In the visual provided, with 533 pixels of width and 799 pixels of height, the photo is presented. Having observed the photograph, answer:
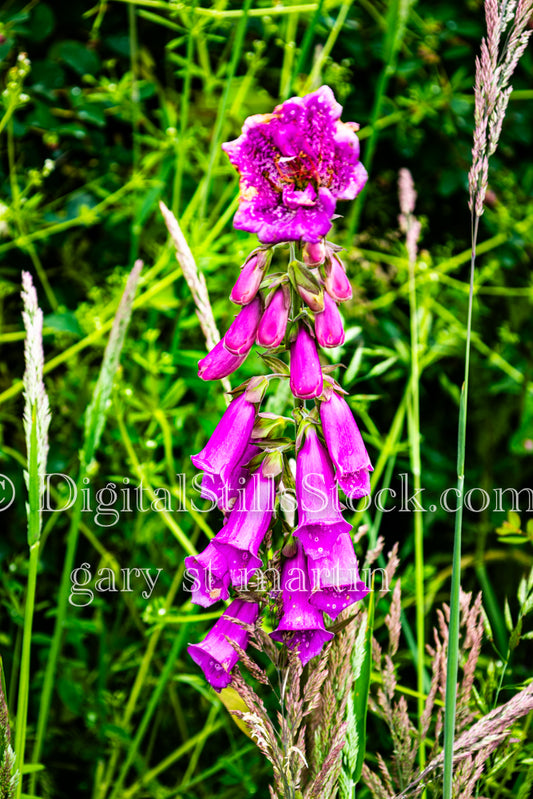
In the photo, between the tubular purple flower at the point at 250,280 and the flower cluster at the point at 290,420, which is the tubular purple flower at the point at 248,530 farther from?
the tubular purple flower at the point at 250,280

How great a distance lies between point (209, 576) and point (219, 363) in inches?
10.9

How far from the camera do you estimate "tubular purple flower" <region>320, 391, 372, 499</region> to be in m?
0.91

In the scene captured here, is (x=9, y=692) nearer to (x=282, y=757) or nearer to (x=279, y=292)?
(x=282, y=757)

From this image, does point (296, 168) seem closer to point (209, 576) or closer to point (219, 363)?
point (219, 363)

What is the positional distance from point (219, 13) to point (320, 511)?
3.42ft

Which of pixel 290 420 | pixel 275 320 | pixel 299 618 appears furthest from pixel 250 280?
pixel 299 618

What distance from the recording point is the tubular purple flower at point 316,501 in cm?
90

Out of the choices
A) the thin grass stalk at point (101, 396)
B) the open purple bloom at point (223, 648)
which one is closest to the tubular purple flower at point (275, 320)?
the thin grass stalk at point (101, 396)

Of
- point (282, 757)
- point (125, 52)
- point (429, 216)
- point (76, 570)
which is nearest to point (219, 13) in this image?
point (125, 52)

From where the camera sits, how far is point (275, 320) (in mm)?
872

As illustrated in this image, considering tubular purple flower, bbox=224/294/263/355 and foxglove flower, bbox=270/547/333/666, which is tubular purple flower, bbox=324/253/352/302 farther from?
foxglove flower, bbox=270/547/333/666

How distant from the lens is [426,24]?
1.93 meters

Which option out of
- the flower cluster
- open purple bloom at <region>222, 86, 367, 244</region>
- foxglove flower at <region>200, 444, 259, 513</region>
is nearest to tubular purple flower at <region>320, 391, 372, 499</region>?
the flower cluster

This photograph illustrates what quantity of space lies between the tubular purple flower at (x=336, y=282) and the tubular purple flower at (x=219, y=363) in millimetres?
140
